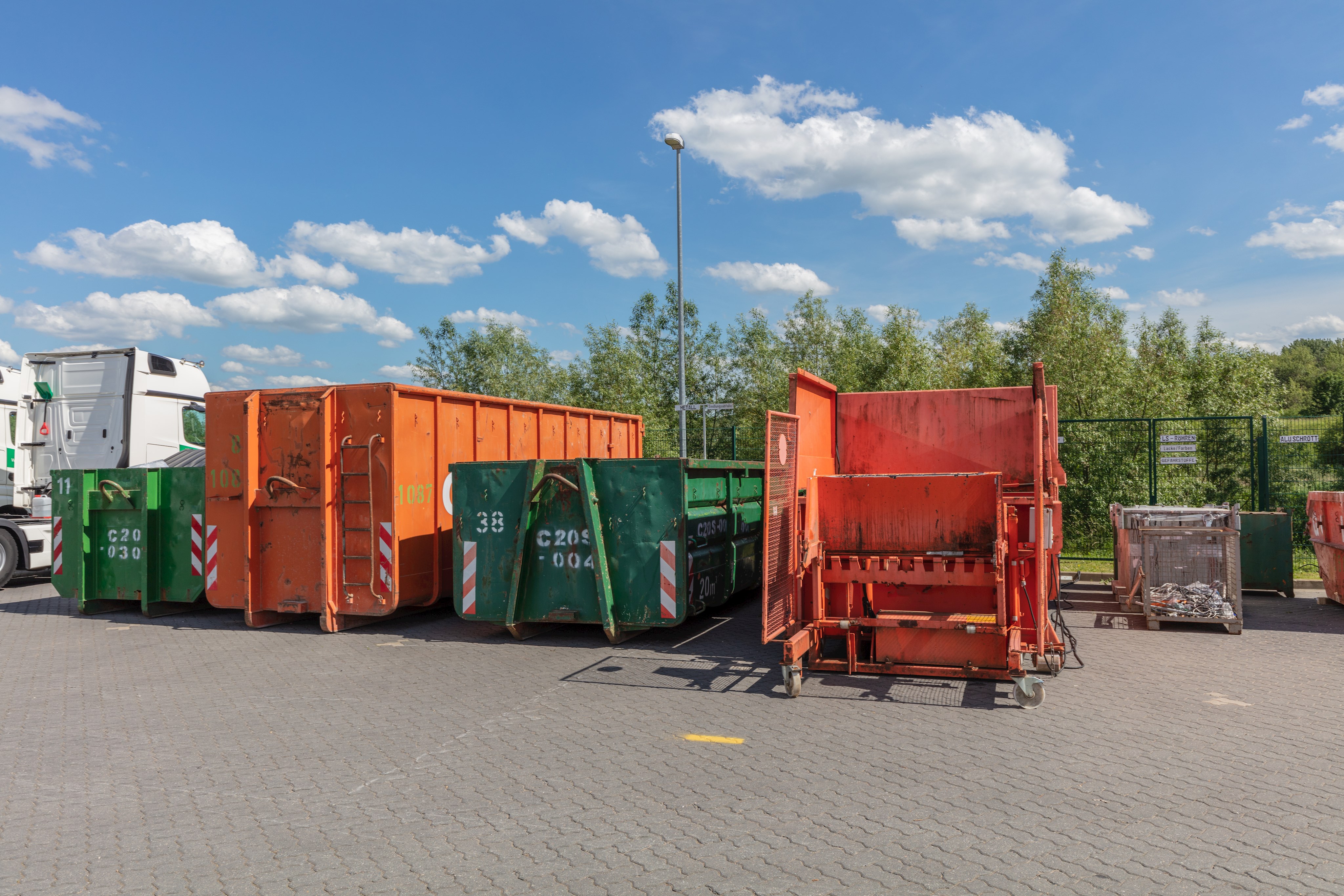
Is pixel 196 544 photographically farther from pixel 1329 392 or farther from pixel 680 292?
pixel 1329 392

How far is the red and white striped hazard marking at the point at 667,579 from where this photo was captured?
8.38 m

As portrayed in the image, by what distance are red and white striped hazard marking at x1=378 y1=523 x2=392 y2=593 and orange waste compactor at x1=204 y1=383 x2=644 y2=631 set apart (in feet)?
0.04

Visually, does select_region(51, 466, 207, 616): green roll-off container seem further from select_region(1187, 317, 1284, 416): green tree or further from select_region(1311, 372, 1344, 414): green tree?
select_region(1311, 372, 1344, 414): green tree

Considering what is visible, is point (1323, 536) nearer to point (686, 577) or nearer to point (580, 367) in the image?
point (686, 577)

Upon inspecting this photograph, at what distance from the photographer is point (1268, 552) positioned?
11117 millimetres

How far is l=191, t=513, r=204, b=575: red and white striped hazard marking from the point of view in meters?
10.5

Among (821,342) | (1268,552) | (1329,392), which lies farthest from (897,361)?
(1329,392)

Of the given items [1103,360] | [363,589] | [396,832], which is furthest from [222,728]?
[1103,360]

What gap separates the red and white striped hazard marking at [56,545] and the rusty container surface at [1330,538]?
15896mm

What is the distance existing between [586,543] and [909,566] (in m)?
3.25

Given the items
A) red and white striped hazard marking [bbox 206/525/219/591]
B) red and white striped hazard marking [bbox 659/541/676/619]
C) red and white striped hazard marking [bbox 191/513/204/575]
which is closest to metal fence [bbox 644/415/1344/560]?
red and white striped hazard marking [bbox 659/541/676/619]

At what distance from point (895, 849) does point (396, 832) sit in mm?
2313

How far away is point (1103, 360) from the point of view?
2027 cm

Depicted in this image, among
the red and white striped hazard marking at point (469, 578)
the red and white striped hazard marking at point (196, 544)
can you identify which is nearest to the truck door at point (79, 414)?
the red and white striped hazard marking at point (196, 544)
